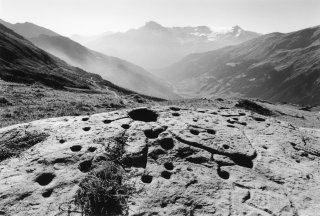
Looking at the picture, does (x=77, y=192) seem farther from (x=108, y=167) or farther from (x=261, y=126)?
(x=261, y=126)

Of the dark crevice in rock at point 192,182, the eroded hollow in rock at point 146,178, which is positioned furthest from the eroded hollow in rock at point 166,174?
the dark crevice in rock at point 192,182

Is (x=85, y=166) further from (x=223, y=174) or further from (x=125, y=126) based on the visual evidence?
(x=223, y=174)

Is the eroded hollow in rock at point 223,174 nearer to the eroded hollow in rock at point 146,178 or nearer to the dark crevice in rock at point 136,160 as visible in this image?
the eroded hollow in rock at point 146,178

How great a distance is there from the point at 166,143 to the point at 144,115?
3.59 meters

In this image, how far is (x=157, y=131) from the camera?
1420 centimetres

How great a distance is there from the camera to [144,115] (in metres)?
16.6

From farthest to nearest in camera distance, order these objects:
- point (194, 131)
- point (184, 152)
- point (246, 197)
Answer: point (194, 131) → point (184, 152) → point (246, 197)

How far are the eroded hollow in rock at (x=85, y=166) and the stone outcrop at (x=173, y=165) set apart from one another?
1.6 inches

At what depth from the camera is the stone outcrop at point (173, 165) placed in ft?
32.1

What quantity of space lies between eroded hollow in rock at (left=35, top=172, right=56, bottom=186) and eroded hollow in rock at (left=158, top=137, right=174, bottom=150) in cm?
470

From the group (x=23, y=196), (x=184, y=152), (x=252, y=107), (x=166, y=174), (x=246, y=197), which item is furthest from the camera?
(x=252, y=107)

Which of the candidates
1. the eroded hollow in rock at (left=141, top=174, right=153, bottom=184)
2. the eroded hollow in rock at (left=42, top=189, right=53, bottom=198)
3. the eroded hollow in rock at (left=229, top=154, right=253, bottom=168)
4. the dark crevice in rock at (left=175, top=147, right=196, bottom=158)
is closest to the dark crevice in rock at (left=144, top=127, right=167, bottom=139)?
the dark crevice in rock at (left=175, top=147, right=196, bottom=158)

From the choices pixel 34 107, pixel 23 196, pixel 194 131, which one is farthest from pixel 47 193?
pixel 34 107

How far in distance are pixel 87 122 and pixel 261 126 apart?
9.46 metres
